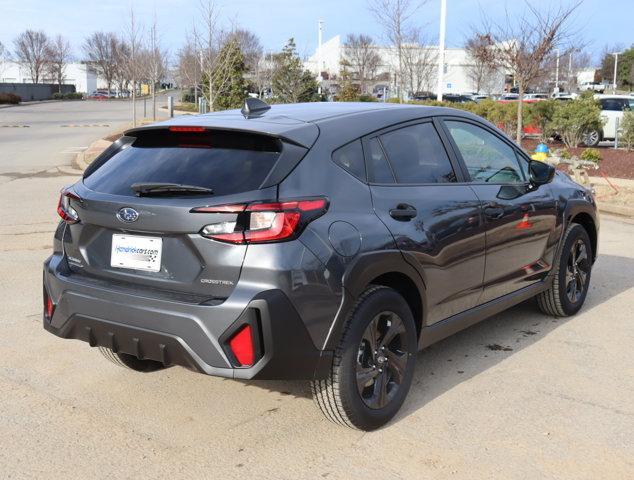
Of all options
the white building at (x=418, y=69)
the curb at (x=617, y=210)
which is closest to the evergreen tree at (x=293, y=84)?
the white building at (x=418, y=69)

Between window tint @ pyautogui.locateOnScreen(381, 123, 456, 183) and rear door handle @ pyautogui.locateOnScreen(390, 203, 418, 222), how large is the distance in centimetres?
18

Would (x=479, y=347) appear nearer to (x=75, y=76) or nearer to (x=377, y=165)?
(x=377, y=165)

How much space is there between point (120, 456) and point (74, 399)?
0.80 metres

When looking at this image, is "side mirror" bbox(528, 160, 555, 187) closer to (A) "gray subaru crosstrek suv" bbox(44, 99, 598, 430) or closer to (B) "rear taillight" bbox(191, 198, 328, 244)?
(A) "gray subaru crosstrek suv" bbox(44, 99, 598, 430)

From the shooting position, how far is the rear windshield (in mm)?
3311

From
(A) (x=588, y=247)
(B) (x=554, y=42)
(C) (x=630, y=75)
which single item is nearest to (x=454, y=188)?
(A) (x=588, y=247)

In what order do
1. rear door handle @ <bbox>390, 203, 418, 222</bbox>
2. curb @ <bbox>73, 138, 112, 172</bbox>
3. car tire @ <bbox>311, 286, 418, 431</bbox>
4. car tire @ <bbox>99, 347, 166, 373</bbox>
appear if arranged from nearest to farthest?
car tire @ <bbox>311, 286, 418, 431</bbox>
rear door handle @ <bbox>390, 203, 418, 222</bbox>
car tire @ <bbox>99, 347, 166, 373</bbox>
curb @ <bbox>73, 138, 112, 172</bbox>

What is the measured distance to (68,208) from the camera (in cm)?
378

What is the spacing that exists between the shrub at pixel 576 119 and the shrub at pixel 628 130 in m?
0.88

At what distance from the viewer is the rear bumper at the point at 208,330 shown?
10.2ft

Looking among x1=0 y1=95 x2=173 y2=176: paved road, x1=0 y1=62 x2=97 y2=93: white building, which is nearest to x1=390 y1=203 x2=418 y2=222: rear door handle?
x1=0 y1=95 x2=173 y2=176: paved road

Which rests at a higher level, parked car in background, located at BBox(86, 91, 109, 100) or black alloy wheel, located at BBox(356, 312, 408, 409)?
parked car in background, located at BBox(86, 91, 109, 100)

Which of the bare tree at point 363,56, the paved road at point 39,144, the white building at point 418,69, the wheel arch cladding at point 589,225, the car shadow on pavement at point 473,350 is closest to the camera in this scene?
the car shadow on pavement at point 473,350

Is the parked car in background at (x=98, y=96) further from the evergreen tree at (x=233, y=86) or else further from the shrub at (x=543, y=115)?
the shrub at (x=543, y=115)
